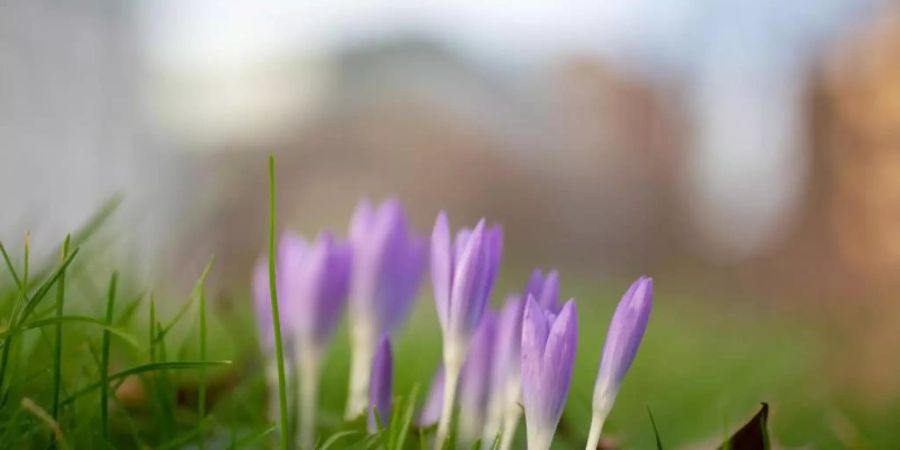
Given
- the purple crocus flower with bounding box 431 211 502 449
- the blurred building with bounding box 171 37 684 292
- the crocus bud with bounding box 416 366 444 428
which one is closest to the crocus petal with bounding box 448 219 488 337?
the purple crocus flower with bounding box 431 211 502 449

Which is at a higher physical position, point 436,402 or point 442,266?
point 442,266

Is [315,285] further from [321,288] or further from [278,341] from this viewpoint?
[278,341]

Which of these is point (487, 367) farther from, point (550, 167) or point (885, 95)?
point (550, 167)

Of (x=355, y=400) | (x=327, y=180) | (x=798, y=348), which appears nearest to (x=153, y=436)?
(x=355, y=400)

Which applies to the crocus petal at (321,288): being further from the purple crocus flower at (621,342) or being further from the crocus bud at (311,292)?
the purple crocus flower at (621,342)

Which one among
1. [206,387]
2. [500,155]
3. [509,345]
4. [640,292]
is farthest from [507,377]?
[500,155]

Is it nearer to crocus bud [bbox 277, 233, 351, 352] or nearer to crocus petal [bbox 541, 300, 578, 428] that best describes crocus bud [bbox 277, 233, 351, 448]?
crocus bud [bbox 277, 233, 351, 352]

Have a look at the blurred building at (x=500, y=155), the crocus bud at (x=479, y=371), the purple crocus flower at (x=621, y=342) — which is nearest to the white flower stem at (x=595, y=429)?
the purple crocus flower at (x=621, y=342)
